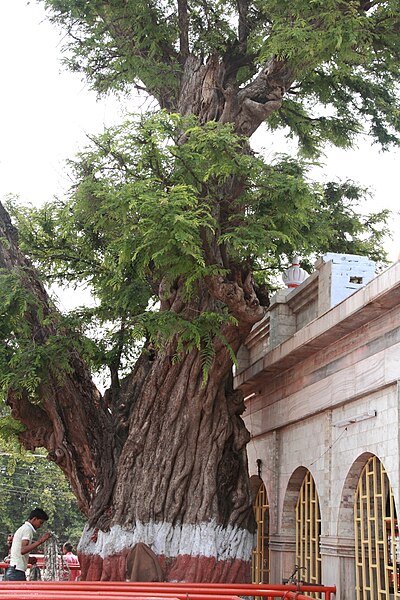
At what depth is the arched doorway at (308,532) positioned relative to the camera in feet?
36.5

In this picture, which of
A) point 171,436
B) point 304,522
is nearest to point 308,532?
point 304,522

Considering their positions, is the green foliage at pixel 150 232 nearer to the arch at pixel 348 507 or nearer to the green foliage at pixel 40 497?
the arch at pixel 348 507

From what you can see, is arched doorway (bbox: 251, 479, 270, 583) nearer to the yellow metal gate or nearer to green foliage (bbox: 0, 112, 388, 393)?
the yellow metal gate

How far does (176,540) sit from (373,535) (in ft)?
9.04

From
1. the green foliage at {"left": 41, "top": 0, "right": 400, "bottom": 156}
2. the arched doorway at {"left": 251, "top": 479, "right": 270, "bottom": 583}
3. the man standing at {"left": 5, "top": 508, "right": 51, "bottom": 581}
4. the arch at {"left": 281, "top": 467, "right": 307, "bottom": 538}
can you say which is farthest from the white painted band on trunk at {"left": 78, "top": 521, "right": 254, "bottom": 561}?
the green foliage at {"left": 41, "top": 0, "right": 400, "bottom": 156}

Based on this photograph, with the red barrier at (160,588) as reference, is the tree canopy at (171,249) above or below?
above

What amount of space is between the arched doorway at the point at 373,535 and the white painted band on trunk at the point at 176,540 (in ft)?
7.11

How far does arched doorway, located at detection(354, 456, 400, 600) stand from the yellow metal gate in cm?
137

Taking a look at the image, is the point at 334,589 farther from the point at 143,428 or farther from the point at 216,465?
the point at 143,428

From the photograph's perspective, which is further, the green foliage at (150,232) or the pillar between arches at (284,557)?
the pillar between arches at (284,557)

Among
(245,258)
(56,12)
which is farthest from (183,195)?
(56,12)

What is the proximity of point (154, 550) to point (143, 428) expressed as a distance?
5.76ft

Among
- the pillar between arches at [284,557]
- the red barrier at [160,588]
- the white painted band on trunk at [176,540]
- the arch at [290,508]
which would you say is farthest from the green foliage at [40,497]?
the red barrier at [160,588]

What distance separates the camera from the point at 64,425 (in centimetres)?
1220
